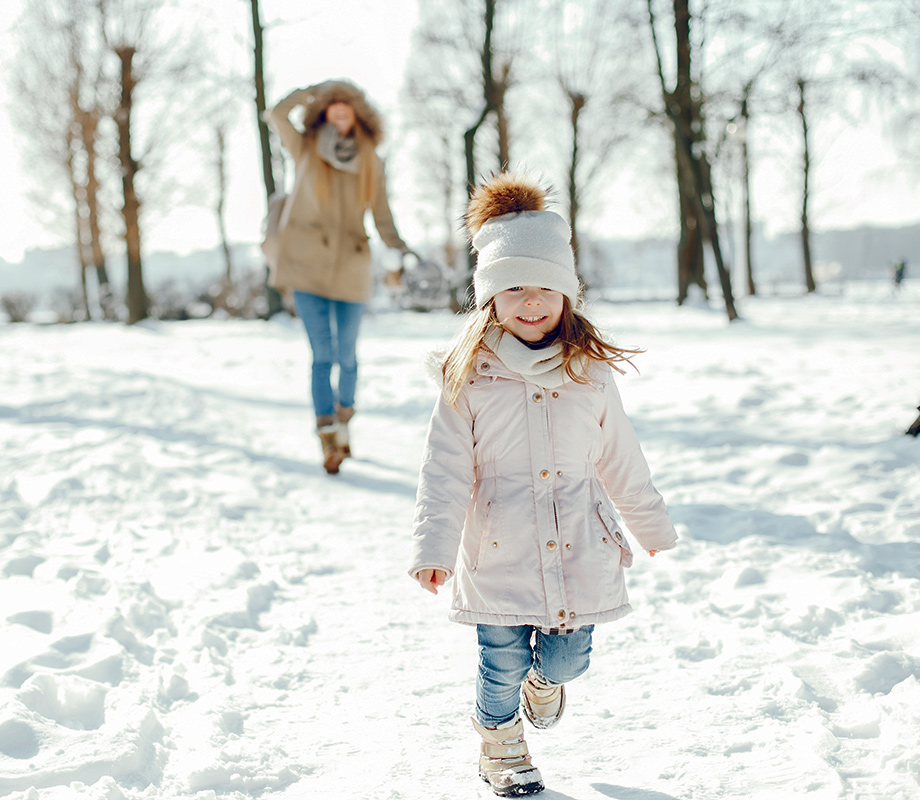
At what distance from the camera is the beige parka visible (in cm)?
456

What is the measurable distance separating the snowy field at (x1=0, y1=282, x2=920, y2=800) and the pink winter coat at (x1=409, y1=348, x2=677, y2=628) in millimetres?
451

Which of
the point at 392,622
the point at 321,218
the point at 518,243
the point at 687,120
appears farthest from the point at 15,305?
the point at 518,243

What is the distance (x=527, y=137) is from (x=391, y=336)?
12872mm

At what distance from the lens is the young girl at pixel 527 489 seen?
6.24ft

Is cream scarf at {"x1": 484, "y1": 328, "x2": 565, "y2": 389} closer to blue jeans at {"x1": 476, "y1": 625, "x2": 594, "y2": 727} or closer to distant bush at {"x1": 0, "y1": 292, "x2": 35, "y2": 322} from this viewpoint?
blue jeans at {"x1": 476, "y1": 625, "x2": 594, "y2": 727}

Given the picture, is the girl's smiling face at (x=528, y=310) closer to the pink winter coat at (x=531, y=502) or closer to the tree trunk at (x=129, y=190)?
the pink winter coat at (x=531, y=502)

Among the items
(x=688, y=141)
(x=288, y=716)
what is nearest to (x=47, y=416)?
(x=288, y=716)

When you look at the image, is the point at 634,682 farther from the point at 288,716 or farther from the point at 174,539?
the point at 174,539

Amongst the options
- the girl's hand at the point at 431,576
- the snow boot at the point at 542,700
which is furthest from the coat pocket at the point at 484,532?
the snow boot at the point at 542,700

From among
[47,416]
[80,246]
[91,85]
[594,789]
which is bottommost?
[594,789]

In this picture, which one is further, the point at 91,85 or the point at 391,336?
the point at 91,85

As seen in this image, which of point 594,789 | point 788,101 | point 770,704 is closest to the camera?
point 594,789

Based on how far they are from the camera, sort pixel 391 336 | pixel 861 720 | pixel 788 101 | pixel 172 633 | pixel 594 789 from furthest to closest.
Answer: pixel 788 101 → pixel 391 336 → pixel 172 633 → pixel 861 720 → pixel 594 789

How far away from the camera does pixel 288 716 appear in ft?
7.59
